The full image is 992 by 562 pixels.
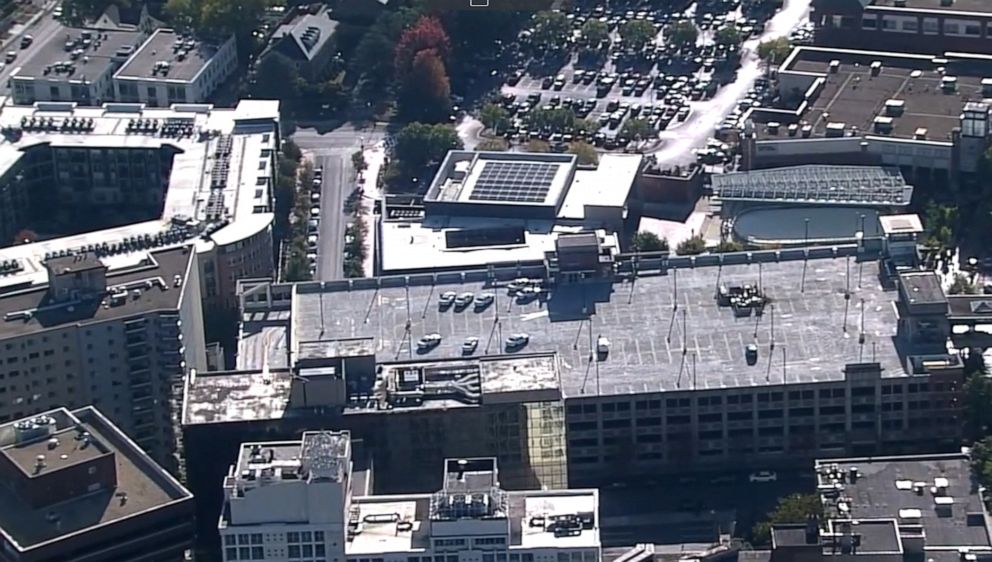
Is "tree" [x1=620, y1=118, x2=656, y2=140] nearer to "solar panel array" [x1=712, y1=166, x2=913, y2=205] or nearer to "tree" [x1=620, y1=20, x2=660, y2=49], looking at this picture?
"solar panel array" [x1=712, y1=166, x2=913, y2=205]

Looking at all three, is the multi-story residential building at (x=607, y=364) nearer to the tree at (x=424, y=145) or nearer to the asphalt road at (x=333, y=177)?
the asphalt road at (x=333, y=177)

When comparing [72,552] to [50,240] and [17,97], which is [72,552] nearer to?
[50,240]

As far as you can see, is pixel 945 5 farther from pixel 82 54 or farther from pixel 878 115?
pixel 82 54

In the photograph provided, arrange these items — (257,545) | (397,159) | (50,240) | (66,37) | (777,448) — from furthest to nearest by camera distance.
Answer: (66,37) → (397,159) → (50,240) → (777,448) → (257,545)

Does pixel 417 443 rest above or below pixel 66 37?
below

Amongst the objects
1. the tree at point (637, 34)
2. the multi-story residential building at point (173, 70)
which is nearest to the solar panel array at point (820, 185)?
the tree at point (637, 34)

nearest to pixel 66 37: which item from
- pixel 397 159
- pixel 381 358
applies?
pixel 397 159

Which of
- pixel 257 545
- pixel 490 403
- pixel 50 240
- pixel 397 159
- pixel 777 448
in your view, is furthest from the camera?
pixel 397 159
